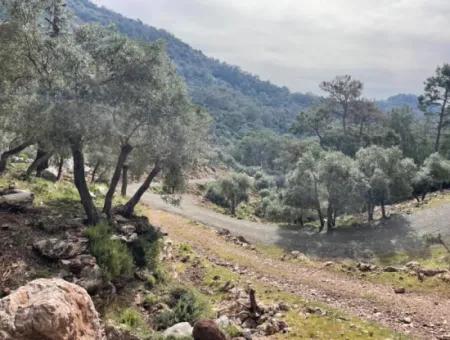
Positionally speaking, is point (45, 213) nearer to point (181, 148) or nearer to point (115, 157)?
point (181, 148)

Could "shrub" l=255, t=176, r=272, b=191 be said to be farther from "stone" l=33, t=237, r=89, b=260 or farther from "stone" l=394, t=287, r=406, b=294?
"stone" l=33, t=237, r=89, b=260

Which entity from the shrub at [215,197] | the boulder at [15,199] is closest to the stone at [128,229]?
the boulder at [15,199]

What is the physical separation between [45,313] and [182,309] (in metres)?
10.2

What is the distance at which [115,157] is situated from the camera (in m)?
35.4

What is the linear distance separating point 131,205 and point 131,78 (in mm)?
9645

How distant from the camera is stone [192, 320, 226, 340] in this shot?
46.2ft

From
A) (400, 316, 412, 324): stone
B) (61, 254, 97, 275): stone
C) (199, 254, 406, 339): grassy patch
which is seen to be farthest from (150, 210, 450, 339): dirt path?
(61, 254, 97, 275): stone

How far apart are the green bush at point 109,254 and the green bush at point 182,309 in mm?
2310

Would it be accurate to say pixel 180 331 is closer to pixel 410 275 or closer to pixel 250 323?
pixel 250 323

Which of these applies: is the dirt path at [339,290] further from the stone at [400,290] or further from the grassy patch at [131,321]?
the grassy patch at [131,321]

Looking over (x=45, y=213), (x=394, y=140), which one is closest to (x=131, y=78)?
(x=45, y=213)

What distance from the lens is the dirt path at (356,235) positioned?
36.4 metres

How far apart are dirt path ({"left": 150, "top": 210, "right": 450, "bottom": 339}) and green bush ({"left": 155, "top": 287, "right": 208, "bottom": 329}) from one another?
7433 millimetres

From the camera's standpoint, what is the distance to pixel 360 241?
38781mm
